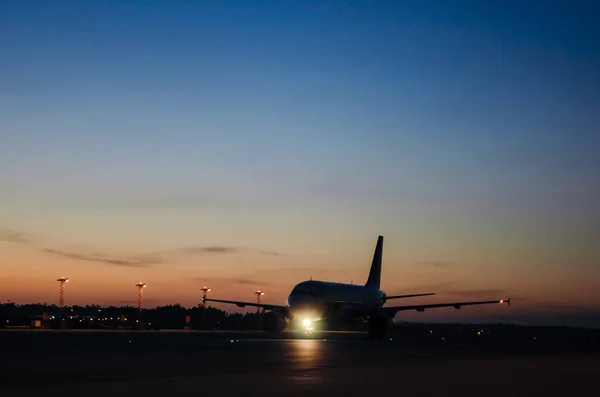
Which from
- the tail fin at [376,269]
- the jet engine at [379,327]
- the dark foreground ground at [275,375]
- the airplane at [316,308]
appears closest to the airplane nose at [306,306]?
the airplane at [316,308]

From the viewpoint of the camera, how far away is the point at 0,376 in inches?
882

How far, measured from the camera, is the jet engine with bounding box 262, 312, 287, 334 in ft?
265

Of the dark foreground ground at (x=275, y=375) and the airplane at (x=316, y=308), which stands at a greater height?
the airplane at (x=316, y=308)

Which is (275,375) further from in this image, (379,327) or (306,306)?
(306,306)

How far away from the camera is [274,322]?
265 ft

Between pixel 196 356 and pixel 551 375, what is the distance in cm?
1496

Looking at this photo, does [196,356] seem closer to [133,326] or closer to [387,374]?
[387,374]

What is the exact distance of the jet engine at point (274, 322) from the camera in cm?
8075

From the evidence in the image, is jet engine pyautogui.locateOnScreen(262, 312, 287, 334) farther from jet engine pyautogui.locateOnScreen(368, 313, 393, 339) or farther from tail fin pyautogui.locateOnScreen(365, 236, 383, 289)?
tail fin pyautogui.locateOnScreen(365, 236, 383, 289)

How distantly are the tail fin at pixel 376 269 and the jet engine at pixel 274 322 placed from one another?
26.9 m

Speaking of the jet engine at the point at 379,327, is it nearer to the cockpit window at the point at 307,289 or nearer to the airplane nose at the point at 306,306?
the airplane nose at the point at 306,306

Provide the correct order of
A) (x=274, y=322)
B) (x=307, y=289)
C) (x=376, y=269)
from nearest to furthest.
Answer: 1. (x=307, y=289)
2. (x=274, y=322)
3. (x=376, y=269)

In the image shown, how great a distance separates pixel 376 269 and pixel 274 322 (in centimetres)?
3009

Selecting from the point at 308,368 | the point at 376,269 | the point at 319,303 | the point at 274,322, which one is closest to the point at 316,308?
the point at 319,303
